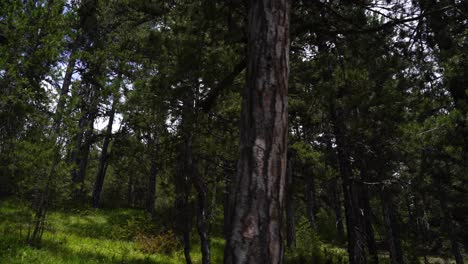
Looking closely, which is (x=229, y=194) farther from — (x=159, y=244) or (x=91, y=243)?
(x=91, y=243)

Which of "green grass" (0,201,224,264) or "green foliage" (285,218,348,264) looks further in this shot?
"green foliage" (285,218,348,264)

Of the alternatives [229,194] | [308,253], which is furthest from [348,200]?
[229,194]

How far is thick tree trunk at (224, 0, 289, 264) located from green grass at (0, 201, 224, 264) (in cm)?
662

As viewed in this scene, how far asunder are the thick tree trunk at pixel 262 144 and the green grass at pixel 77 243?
662cm

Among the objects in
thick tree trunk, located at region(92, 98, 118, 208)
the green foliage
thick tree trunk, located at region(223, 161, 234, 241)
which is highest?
thick tree trunk, located at region(92, 98, 118, 208)

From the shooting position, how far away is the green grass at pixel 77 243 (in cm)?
782

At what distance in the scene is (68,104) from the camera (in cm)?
888

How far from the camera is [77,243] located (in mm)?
10320

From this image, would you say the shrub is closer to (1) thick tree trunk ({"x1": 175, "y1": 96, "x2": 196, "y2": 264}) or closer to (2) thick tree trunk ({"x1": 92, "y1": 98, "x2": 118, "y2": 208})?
(1) thick tree trunk ({"x1": 175, "y1": 96, "x2": 196, "y2": 264})

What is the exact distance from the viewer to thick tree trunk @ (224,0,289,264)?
2.26m

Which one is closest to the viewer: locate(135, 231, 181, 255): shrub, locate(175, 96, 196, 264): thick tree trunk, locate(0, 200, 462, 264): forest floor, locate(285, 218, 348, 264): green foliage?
locate(175, 96, 196, 264): thick tree trunk

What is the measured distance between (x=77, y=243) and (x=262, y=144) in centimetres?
972

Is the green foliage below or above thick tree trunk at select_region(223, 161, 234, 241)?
below

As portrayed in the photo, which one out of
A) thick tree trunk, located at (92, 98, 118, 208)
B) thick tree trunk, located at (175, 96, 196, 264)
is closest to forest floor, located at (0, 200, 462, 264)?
thick tree trunk, located at (175, 96, 196, 264)
